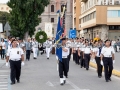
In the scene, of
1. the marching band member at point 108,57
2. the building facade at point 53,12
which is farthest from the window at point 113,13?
the building facade at point 53,12

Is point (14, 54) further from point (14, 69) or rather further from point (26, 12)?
point (26, 12)

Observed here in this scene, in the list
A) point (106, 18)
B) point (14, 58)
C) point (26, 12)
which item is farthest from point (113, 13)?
point (14, 58)

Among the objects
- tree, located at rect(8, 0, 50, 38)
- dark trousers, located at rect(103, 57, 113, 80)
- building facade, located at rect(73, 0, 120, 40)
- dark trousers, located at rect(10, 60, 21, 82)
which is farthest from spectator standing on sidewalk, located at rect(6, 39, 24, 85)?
building facade, located at rect(73, 0, 120, 40)

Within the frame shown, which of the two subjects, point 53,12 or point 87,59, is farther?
point 53,12

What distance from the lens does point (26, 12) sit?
57.0m

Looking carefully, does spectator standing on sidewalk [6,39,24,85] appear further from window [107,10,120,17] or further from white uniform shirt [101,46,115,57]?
window [107,10,120,17]

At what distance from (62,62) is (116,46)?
40531mm

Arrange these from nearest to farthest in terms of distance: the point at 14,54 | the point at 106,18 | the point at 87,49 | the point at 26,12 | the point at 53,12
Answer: the point at 14,54, the point at 87,49, the point at 26,12, the point at 106,18, the point at 53,12

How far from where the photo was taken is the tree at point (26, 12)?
2237 inches

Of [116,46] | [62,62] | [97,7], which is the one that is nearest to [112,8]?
[97,7]

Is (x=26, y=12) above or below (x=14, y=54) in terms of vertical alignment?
above

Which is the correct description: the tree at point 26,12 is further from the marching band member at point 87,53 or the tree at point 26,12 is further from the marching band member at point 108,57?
the marching band member at point 108,57

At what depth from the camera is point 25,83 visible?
577 inches

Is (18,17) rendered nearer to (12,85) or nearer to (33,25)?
(33,25)
